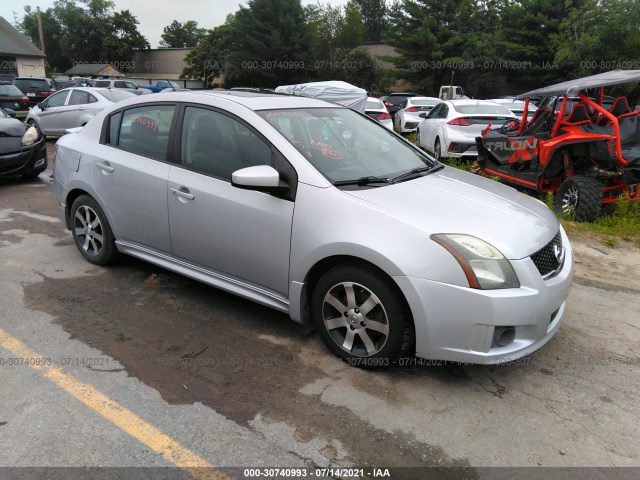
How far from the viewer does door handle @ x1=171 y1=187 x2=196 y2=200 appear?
3.85 metres

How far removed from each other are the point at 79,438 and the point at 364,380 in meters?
1.60

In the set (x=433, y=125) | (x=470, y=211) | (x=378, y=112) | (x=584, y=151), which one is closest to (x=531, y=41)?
(x=378, y=112)

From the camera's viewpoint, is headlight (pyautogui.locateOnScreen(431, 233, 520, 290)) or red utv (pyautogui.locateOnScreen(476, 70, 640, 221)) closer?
headlight (pyautogui.locateOnScreen(431, 233, 520, 290))

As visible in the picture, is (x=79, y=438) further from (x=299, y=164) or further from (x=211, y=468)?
(x=299, y=164)

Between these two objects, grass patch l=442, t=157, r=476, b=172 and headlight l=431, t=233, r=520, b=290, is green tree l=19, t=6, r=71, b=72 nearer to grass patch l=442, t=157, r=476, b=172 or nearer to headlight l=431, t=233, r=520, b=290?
grass patch l=442, t=157, r=476, b=172

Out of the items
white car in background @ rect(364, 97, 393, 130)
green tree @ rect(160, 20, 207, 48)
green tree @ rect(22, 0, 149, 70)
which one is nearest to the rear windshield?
white car in background @ rect(364, 97, 393, 130)

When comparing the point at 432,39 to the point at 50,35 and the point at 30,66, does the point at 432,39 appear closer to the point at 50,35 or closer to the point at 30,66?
the point at 30,66

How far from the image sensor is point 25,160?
28.7 ft

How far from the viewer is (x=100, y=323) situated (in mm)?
3881

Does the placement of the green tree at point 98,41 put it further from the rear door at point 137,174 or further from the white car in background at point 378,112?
the rear door at point 137,174

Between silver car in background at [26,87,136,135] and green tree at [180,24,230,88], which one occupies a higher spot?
green tree at [180,24,230,88]

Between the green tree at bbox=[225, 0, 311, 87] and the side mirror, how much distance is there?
4364cm

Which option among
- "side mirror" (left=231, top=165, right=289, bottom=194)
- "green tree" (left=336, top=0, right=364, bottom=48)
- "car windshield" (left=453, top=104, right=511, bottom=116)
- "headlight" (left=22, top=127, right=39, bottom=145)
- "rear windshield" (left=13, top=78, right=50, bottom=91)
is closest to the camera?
"side mirror" (left=231, top=165, right=289, bottom=194)

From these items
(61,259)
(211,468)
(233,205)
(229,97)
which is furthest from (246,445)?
(61,259)
